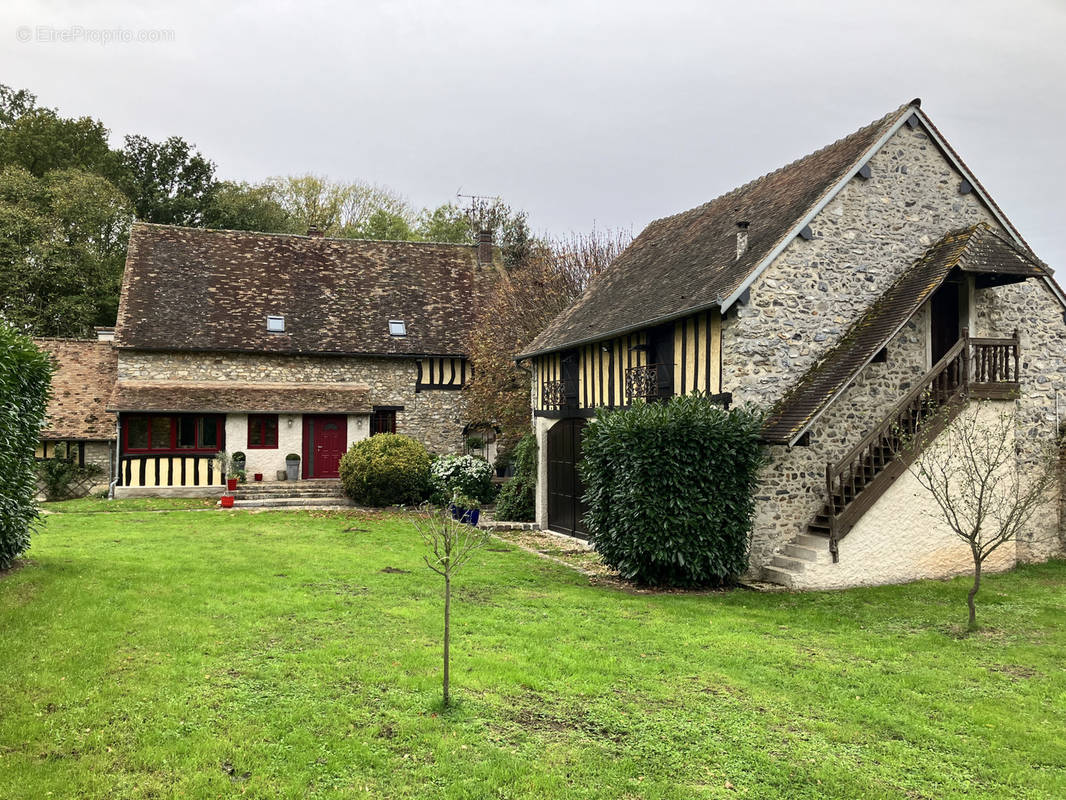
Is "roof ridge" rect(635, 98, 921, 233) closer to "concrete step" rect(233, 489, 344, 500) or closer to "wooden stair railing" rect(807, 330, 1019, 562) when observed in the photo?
"wooden stair railing" rect(807, 330, 1019, 562)

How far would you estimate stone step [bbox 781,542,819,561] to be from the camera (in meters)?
11.0

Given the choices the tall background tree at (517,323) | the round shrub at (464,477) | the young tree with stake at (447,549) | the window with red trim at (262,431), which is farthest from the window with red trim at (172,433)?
the young tree with stake at (447,549)

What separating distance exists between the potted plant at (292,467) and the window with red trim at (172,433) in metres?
1.94

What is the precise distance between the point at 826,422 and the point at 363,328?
16465mm

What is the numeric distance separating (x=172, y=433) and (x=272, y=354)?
12.0ft

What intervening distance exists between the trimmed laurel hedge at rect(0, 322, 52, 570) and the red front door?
1300cm

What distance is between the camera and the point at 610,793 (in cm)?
461

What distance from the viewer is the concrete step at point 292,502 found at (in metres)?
20.4

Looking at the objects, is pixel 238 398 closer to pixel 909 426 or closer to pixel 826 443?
pixel 826 443

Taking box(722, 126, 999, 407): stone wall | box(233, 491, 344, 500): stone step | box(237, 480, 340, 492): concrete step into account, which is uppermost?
box(722, 126, 999, 407): stone wall

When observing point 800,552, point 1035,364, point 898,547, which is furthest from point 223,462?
point 1035,364

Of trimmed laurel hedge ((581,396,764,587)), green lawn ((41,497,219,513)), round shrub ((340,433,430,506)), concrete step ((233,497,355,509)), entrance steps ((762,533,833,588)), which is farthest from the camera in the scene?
concrete step ((233,497,355,509))

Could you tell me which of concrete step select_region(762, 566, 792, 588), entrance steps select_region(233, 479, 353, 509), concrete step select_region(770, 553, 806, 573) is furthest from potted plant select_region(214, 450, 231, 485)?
concrete step select_region(770, 553, 806, 573)

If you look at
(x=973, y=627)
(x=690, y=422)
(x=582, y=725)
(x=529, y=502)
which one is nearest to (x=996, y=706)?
(x=973, y=627)
